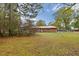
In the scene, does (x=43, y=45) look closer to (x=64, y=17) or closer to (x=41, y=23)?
(x=41, y=23)

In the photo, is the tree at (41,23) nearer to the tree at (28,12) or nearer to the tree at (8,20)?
the tree at (28,12)

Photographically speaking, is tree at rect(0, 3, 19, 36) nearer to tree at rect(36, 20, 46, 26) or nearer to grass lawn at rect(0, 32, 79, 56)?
grass lawn at rect(0, 32, 79, 56)

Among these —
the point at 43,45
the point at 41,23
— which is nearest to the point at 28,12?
the point at 41,23

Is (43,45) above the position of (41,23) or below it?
below

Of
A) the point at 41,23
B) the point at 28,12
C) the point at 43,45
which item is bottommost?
the point at 43,45

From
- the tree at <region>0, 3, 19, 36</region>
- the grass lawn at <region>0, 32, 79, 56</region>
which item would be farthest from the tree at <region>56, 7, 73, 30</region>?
the tree at <region>0, 3, 19, 36</region>

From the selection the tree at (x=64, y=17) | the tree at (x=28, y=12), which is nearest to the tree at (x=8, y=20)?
the tree at (x=28, y=12)

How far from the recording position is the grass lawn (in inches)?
81.4

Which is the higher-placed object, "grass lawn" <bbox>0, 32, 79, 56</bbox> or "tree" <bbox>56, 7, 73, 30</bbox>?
"tree" <bbox>56, 7, 73, 30</bbox>

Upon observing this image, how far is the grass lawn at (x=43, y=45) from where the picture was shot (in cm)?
207

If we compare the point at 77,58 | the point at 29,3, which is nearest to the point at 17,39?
the point at 29,3

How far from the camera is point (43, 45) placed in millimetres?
2090

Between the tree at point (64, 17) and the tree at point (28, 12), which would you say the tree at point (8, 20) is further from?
the tree at point (64, 17)

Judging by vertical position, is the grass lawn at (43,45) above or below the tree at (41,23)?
below
